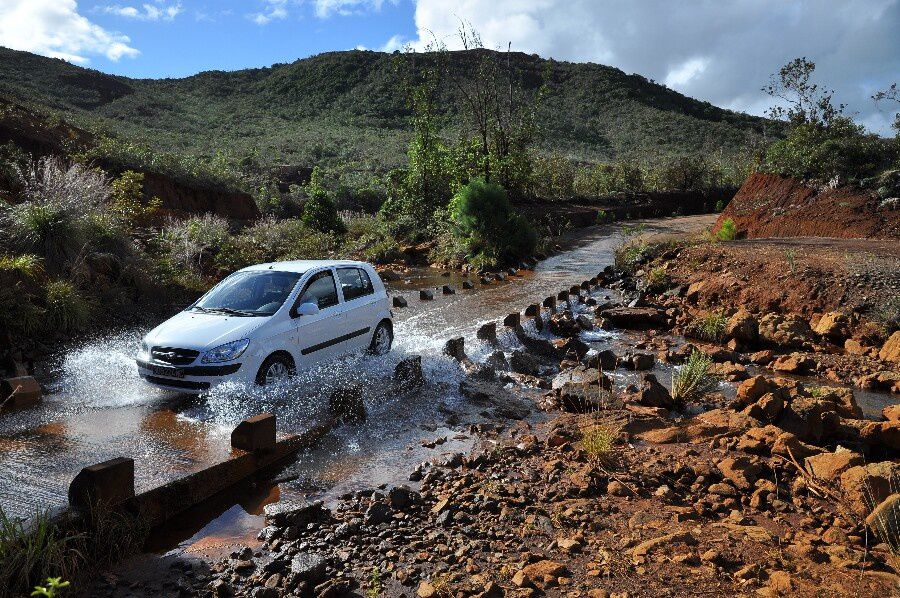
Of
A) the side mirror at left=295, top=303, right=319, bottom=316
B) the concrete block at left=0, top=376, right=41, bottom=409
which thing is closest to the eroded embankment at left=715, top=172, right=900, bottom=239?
the side mirror at left=295, top=303, right=319, bottom=316

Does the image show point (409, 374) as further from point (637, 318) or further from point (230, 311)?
point (637, 318)

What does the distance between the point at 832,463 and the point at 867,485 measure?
0.54 metres

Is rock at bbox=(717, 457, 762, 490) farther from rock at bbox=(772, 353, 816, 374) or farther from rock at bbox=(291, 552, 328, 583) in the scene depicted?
rock at bbox=(772, 353, 816, 374)

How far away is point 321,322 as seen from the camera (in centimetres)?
847

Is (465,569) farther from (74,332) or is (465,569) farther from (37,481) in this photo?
(74,332)

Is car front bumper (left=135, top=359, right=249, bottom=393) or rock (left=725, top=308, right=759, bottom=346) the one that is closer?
car front bumper (left=135, top=359, right=249, bottom=393)

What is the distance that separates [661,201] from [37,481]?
3377 centimetres

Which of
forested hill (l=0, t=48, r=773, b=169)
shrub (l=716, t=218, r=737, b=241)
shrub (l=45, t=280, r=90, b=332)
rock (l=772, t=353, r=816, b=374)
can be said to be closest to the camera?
rock (l=772, t=353, r=816, b=374)

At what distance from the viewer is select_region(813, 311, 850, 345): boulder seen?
11305 millimetres

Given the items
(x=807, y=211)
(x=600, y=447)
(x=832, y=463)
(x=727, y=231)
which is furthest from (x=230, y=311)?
(x=807, y=211)

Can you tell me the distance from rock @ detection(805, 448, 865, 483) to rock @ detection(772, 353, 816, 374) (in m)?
4.69

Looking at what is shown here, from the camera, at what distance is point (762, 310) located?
42.7 ft

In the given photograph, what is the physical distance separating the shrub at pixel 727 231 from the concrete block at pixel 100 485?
59.8ft

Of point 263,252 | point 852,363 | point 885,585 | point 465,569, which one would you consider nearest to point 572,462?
point 465,569
